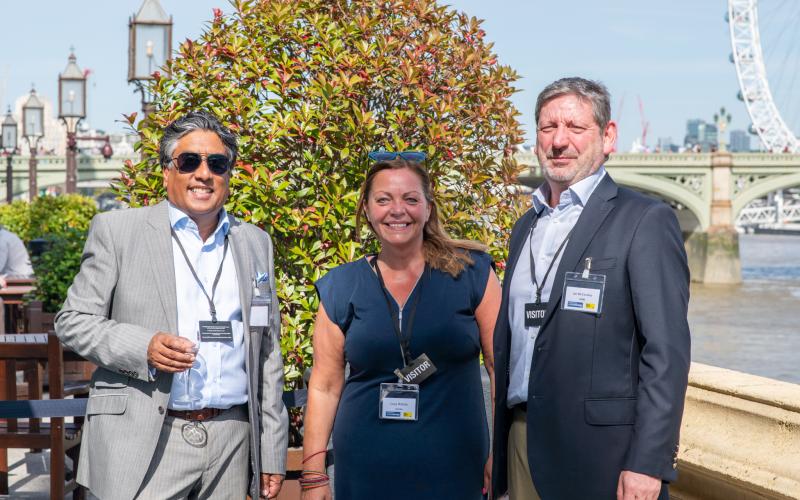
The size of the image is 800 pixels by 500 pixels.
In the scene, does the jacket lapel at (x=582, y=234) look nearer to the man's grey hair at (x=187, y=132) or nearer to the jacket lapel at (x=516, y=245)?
the jacket lapel at (x=516, y=245)

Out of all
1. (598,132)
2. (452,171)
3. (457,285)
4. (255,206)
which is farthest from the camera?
(452,171)

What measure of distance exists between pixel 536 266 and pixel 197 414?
952 millimetres

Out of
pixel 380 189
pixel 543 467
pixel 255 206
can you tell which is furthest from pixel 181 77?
pixel 543 467

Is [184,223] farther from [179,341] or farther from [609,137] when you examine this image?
[609,137]

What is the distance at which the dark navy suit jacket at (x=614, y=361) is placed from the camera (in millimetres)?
2428

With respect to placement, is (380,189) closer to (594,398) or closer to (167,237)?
(167,237)

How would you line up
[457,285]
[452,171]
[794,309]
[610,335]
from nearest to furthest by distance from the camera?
[610,335] < [457,285] < [452,171] < [794,309]

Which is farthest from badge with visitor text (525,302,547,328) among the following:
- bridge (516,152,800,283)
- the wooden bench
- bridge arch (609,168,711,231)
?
bridge arch (609,168,711,231)

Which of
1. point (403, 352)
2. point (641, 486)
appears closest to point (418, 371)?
point (403, 352)

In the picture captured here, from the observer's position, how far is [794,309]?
37.0 metres

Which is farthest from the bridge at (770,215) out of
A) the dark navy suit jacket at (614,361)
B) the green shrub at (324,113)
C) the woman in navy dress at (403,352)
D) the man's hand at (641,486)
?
the man's hand at (641,486)

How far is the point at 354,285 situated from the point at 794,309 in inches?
1441

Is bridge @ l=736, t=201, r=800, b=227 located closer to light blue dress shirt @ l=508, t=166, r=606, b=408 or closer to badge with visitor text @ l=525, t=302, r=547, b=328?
light blue dress shirt @ l=508, t=166, r=606, b=408

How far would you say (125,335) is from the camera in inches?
107
